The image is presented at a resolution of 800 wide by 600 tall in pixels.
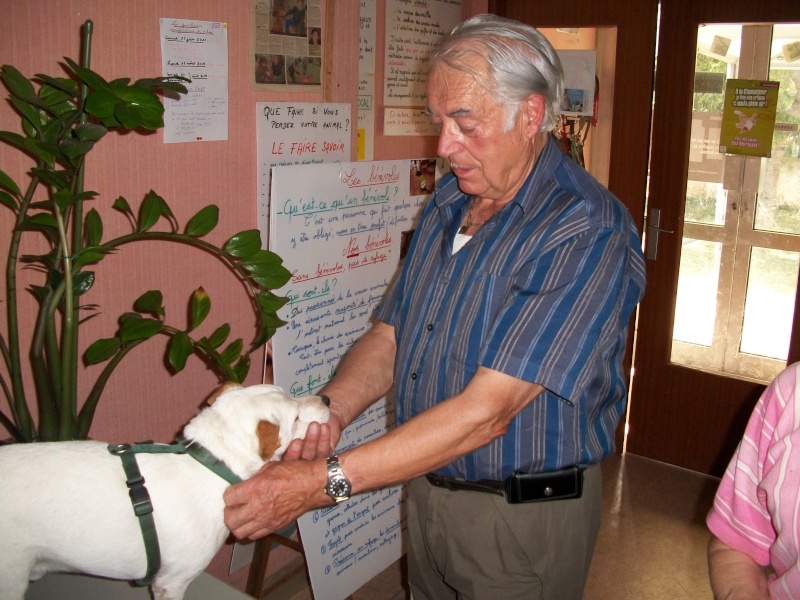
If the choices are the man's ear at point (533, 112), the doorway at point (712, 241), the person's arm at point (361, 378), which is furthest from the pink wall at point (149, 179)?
the doorway at point (712, 241)

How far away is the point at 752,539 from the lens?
3.87ft

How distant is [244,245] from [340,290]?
77 cm

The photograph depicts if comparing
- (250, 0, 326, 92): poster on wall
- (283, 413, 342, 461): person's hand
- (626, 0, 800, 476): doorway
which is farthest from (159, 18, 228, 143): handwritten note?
(626, 0, 800, 476): doorway

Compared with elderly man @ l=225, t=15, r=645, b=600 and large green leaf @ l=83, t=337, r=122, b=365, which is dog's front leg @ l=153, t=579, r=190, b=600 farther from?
large green leaf @ l=83, t=337, r=122, b=365

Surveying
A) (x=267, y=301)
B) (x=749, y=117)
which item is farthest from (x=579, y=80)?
(x=267, y=301)

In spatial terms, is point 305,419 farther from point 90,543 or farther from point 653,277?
point 653,277

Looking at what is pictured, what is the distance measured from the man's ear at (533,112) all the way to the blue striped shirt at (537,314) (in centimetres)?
7

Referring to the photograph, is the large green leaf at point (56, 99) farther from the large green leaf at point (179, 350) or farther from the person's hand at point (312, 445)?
the person's hand at point (312, 445)

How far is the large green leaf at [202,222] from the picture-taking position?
1.62 meters

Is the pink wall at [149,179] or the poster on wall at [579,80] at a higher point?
the poster on wall at [579,80]

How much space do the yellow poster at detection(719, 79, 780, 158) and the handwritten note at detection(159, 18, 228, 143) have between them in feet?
7.80

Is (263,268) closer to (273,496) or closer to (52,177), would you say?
(52,177)

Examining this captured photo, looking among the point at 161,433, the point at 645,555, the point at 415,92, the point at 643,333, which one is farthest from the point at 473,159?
the point at 643,333

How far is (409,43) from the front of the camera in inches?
111
